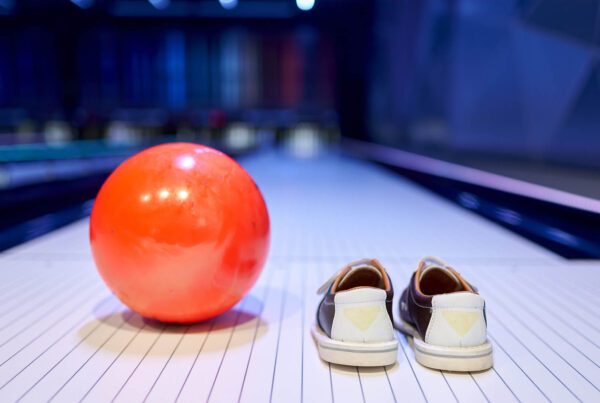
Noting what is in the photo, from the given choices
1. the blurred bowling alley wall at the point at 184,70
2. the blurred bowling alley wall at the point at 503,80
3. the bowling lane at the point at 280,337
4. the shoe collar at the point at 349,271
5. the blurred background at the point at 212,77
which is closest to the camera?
the bowling lane at the point at 280,337

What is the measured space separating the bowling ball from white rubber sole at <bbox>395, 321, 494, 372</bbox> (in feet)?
1.65

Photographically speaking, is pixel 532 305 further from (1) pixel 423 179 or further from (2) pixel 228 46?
(2) pixel 228 46

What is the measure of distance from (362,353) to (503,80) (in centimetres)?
313

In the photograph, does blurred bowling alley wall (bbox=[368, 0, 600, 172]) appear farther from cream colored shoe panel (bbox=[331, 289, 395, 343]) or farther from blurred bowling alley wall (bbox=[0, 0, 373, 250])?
blurred bowling alley wall (bbox=[0, 0, 373, 250])

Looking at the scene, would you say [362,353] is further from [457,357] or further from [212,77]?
[212,77]

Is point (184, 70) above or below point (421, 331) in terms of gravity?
above

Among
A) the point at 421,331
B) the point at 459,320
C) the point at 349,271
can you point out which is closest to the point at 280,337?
the point at 349,271

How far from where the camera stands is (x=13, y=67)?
11.1m

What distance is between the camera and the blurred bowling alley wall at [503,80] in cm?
288

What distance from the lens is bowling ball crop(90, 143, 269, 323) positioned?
1382 millimetres

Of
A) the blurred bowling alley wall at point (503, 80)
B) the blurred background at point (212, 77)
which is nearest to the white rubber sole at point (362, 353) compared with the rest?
the blurred bowling alley wall at point (503, 80)

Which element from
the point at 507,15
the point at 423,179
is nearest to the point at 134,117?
the point at 423,179

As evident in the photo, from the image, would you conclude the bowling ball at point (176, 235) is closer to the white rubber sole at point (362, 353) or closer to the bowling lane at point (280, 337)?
the bowling lane at point (280, 337)

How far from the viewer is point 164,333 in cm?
151
